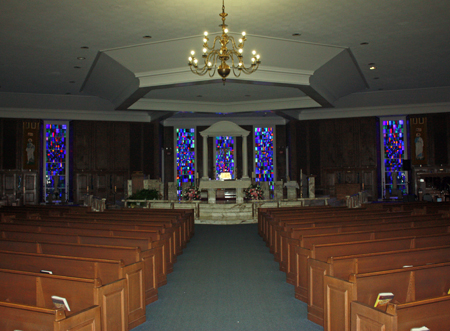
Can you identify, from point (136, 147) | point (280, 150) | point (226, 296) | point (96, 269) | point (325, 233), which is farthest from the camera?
point (280, 150)

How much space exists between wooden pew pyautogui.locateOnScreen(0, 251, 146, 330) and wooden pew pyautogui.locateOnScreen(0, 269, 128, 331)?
0.37 m

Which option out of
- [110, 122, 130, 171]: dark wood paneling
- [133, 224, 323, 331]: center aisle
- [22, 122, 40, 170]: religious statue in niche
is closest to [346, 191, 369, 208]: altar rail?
[133, 224, 323, 331]: center aisle

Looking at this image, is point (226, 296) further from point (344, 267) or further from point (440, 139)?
point (440, 139)

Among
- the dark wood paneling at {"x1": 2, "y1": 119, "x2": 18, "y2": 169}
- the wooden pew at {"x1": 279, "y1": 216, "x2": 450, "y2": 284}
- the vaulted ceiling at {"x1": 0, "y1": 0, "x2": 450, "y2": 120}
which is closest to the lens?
the wooden pew at {"x1": 279, "y1": 216, "x2": 450, "y2": 284}

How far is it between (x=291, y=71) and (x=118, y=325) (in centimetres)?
1082

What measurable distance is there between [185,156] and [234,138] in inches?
111

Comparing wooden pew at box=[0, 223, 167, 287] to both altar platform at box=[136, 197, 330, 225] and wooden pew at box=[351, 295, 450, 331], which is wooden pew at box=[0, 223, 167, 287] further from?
altar platform at box=[136, 197, 330, 225]

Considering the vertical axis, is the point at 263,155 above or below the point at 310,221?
above

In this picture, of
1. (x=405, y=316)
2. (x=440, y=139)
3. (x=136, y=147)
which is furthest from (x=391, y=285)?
(x=136, y=147)

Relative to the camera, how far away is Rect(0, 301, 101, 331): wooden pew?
2582 mm

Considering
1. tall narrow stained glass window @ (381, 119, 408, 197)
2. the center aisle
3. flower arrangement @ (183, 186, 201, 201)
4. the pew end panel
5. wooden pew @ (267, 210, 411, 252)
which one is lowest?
the center aisle

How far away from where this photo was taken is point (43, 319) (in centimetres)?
267

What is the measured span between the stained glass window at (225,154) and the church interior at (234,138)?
57mm

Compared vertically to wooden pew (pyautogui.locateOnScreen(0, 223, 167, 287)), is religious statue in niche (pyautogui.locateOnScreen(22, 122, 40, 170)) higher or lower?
higher
